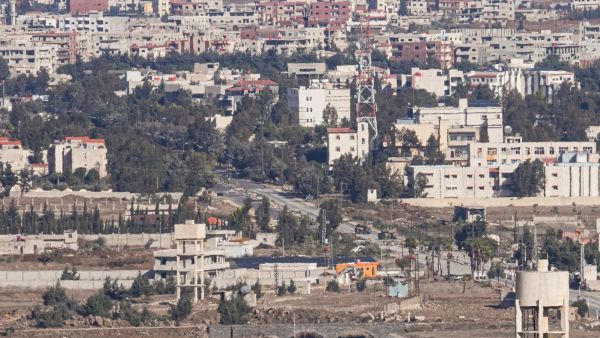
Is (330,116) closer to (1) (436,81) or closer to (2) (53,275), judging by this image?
(1) (436,81)

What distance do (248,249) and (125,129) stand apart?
24840mm

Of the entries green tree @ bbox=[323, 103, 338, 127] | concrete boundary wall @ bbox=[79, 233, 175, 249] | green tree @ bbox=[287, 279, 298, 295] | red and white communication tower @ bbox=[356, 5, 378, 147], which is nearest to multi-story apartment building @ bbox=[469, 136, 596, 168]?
red and white communication tower @ bbox=[356, 5, 378, 147]

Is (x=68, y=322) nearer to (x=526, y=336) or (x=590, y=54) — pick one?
(x=526, y=336)

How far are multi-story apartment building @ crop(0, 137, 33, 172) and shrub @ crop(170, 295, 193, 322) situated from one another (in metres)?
24.8

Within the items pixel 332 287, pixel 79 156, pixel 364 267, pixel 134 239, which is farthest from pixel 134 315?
pixel 79 156

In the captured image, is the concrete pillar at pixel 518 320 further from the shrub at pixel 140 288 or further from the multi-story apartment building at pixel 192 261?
the shrub at pixel 140 288

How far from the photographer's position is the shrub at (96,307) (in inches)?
1714

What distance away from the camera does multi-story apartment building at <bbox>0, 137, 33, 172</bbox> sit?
226ft

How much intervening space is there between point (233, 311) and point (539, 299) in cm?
2745

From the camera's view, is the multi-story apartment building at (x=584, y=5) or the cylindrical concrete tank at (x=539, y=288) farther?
the multi-story apartment building at (x=584, y=5)

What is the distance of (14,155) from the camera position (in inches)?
2751

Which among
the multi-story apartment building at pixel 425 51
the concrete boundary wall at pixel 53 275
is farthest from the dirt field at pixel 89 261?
the multi-story apartment building at pixel 425 51

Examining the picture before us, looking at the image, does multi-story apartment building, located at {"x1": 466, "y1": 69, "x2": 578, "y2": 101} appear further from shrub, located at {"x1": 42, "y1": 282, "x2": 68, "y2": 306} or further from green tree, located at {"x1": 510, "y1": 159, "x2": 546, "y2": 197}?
shrub, located at {"x1": 42, "y1": 282, "x2": 68, "y2": 306}

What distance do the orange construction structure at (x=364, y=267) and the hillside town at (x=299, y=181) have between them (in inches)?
2.6
